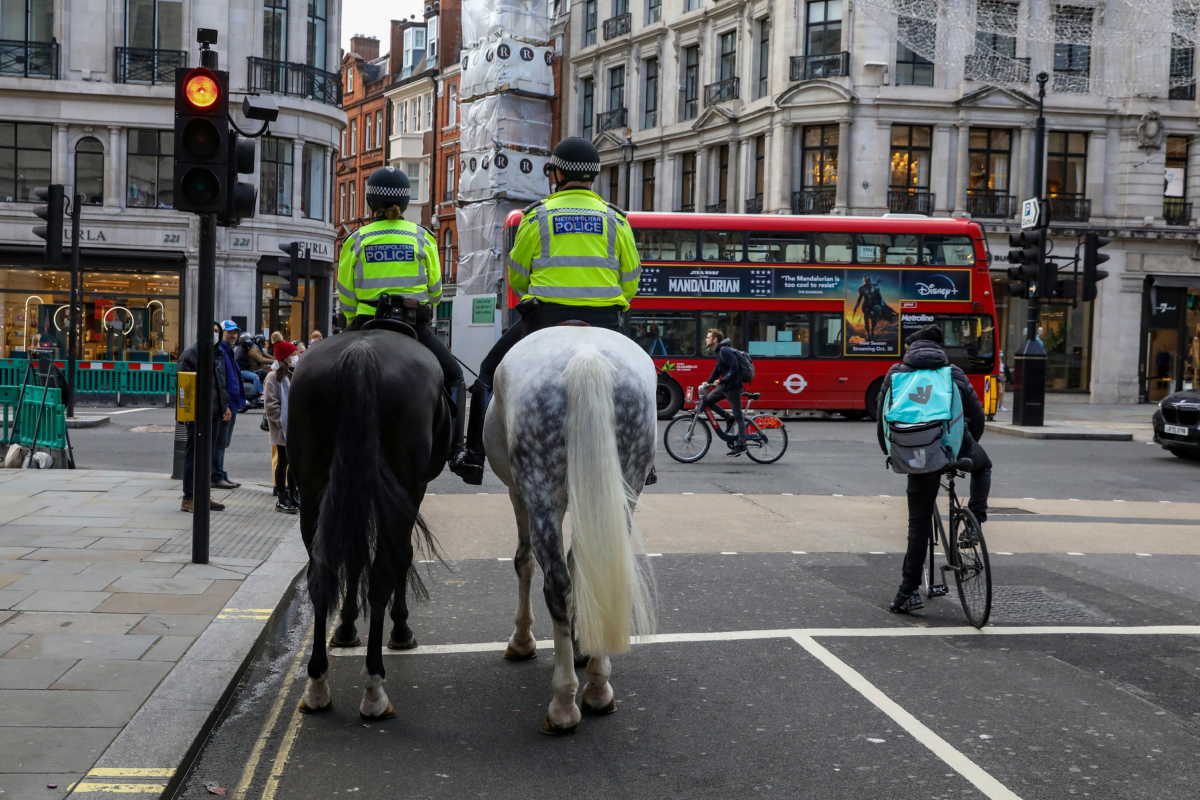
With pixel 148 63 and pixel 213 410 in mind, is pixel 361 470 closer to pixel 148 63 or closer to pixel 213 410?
pixel 213 410

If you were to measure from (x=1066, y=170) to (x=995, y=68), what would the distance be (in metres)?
5.36

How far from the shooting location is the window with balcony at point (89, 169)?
3706cm

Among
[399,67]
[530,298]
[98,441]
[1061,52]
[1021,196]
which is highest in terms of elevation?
[399,67]

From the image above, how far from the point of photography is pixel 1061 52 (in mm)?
39500

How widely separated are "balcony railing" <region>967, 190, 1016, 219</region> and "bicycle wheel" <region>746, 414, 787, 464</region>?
24604mm

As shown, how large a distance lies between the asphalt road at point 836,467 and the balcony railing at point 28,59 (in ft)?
60.7

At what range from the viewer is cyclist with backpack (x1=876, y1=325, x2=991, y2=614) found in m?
7.32

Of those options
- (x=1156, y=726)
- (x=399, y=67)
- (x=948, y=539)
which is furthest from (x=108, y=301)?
(x=399, y=67)

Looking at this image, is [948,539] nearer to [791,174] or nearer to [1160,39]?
[1160,39]

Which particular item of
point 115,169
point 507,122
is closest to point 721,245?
point 507,122

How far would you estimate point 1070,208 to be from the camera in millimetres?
40250

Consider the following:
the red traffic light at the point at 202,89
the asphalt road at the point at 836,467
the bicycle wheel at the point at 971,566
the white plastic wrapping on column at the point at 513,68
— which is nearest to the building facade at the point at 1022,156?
the white plastic wrapping on column at the point at 513,68

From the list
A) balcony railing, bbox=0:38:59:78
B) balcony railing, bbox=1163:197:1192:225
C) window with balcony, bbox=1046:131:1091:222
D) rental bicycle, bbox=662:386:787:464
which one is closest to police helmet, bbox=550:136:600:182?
rental bicycle, bbox=662:386:787:464

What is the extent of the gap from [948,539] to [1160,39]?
24458mm
